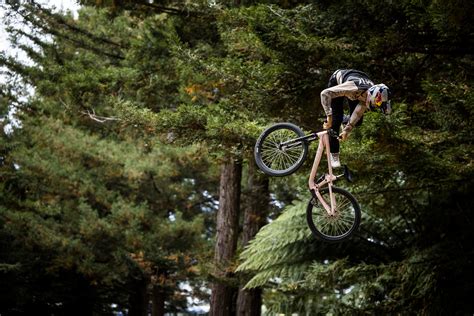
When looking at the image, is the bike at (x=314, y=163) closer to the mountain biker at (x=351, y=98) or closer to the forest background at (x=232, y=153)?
the mountain biker at (x=351, y=98)

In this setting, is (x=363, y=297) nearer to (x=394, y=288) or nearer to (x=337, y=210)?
(x=394, y=288)

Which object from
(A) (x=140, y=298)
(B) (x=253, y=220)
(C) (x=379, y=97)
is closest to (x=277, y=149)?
(C) (x=379, y=97)

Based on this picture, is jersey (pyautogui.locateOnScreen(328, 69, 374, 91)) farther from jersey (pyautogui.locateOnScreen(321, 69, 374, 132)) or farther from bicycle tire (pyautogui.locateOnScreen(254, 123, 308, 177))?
bicycle tire (pyautogui.locateOnScreen(254, 123, 308, 177))

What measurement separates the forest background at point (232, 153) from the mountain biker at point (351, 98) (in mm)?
589

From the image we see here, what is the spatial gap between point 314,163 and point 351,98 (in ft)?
1.90

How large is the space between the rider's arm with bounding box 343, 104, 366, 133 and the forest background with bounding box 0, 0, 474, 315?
0.53 metres

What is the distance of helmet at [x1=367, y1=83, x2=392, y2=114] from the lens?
4258 millimetres

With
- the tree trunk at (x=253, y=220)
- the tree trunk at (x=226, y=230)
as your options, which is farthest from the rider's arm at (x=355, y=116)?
the tree trunk at (x=253, y=220)

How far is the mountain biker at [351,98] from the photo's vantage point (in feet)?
14.1

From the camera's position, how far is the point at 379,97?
427 cm

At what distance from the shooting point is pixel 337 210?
4.86 m

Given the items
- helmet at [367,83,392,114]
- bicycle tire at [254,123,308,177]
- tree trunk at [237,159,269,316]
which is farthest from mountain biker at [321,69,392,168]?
tree trunk at [237,159,269,316]

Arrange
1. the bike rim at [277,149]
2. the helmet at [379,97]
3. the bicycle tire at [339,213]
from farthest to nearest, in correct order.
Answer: the bike rim at [277,149] < the bicycle tire at [339,213] < the helmet at [379,97]

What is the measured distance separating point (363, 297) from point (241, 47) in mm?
4323
